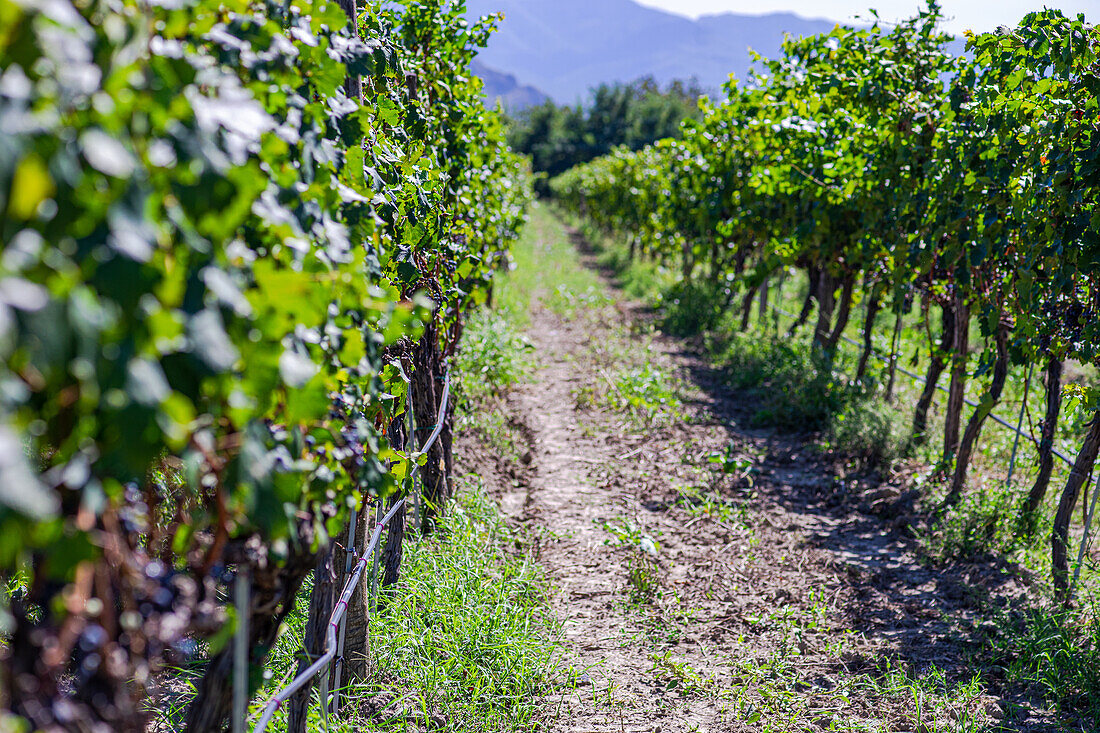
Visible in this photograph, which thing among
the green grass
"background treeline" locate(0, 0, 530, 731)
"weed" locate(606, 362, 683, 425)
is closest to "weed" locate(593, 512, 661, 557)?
the green grass

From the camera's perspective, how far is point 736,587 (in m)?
3.73

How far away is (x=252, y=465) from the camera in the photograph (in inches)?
34.3

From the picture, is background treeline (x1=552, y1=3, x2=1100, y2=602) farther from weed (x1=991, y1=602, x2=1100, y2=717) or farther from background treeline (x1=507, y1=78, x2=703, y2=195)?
background treeline (x1=507, y1=78, x2=703, y2=195)

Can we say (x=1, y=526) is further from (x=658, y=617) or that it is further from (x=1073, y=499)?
(x=1073, y=499)

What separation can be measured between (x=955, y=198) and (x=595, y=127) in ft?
148

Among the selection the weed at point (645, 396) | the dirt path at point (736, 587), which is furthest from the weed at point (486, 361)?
the weed at point (645, 396)

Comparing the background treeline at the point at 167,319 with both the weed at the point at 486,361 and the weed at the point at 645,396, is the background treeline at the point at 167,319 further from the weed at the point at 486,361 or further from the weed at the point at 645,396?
the weed at the point at 645,396

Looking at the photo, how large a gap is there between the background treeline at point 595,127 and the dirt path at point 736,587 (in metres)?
39.3

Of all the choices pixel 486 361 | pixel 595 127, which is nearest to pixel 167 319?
pixel 486 361

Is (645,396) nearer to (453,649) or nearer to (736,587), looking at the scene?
(736,587)

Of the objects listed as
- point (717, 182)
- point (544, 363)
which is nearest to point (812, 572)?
point (544, 363)

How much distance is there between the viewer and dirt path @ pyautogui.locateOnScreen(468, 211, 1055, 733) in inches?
113

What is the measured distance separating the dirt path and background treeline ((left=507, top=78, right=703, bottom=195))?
129 feet

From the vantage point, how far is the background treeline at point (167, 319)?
687 millimetres
